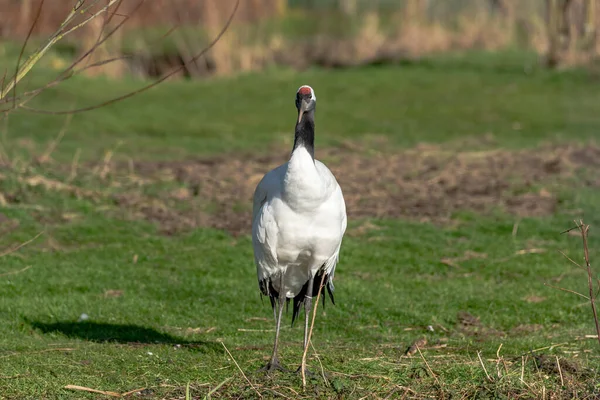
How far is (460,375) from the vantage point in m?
6.58

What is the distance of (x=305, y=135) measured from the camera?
22.1 feet

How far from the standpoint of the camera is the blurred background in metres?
23.2

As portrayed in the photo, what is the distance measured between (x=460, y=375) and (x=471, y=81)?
54.1 ft

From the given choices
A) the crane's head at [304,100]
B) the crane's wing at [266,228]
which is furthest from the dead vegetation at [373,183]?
the crane's head at [304,100]

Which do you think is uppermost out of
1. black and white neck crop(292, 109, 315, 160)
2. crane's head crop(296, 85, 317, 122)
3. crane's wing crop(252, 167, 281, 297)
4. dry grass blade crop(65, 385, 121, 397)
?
crane's head crop(296, 85, 317, 122)

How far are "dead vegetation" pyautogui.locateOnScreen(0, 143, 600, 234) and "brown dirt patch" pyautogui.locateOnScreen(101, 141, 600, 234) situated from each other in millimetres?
A: 13

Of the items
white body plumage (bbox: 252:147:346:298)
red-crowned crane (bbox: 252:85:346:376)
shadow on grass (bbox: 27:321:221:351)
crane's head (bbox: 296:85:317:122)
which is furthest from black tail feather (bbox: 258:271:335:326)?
crane's head (bbox: 296:85:317:122)

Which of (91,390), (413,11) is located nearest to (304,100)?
(91,390)

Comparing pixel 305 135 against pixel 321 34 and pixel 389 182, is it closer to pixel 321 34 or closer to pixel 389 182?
pixel 389 182

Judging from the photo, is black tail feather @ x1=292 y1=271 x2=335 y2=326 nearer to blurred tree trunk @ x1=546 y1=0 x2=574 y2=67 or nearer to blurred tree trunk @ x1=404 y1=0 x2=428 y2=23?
blurred tree trunk @ x1=546 y1=0 x2=574 y2=67

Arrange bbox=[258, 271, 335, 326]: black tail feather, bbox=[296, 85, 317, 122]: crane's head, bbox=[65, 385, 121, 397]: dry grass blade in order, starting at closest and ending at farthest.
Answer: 1. bbox=[65, 385, 121, 397]: dry grass blade
2. bbox=[296, 85, 317, 122]: crane's head
3. bbox=[258, 271, 335, 326]: black tail feather

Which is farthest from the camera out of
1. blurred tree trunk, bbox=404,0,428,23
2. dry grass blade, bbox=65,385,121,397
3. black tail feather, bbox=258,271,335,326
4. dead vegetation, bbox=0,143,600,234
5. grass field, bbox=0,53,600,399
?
blurred tree trunk, bbox=404,0,428,23

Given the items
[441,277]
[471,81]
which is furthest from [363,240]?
[471,81]

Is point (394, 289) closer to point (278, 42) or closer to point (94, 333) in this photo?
point (94, 333)
